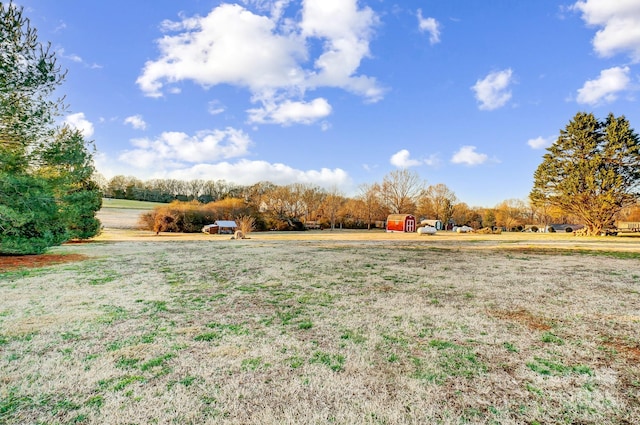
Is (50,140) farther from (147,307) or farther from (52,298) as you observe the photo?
(147,307)

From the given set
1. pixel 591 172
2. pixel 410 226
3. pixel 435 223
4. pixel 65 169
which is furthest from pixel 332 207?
pixel 65 169

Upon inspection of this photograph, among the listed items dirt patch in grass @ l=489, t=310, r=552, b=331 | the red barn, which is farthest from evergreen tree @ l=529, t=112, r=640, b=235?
dirt patch in grass @ l=489, t=310, r=552, b=331

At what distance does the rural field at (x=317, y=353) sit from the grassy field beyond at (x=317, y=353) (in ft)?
0.07

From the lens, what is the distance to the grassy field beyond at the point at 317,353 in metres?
2.72

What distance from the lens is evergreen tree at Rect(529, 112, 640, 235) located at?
97.6 ft

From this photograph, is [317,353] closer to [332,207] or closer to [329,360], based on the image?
[329,360]

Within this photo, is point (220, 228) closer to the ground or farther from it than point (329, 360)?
farther from it

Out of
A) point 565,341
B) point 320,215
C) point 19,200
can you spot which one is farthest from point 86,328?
point 320,215

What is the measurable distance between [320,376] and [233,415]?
0.99 metres

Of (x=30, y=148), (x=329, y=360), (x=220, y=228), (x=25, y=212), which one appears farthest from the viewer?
(x=220, y=228)

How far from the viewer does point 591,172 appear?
30.7 m

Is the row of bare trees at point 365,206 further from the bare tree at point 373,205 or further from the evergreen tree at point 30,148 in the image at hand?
the evergreen tree at point 30,148

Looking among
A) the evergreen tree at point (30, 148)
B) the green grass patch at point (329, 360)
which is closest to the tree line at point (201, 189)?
the evergreen tree at point (30, 148)

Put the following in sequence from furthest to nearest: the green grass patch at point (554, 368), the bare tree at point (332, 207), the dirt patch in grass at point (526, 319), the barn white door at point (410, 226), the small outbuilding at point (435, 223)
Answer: the bare tree at point (332, 207), the small outbuilding at point (435, 223), the barn white door at point (410, 226), the dirt patch in grass at point (526, 319), the green grass patch at point (554, 368)
